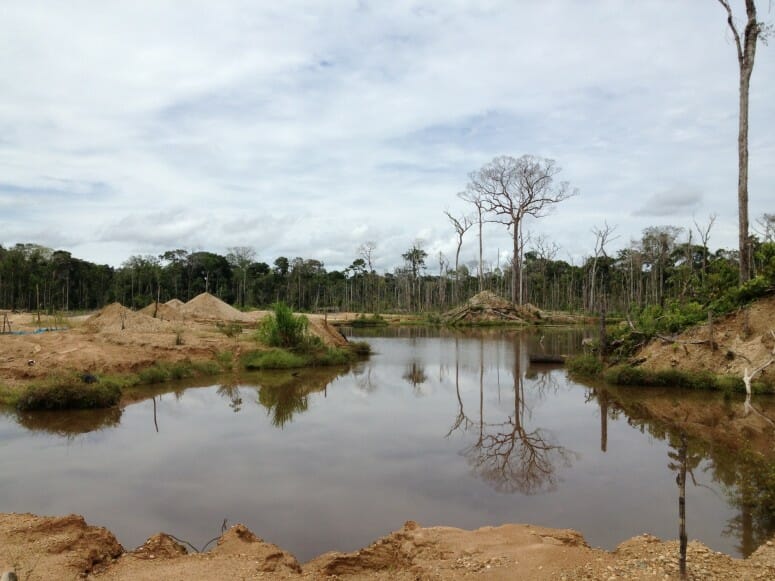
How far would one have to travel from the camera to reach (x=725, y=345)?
13.5 meters

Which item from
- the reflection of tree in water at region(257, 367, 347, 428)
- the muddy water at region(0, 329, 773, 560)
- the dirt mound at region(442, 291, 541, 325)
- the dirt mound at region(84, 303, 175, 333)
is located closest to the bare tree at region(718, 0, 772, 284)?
the muddy water at region(0, 329, 773, 560)

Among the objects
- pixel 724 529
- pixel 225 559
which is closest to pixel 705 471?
pixel 724 529

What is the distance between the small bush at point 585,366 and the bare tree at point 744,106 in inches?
166

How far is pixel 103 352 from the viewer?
1502cm

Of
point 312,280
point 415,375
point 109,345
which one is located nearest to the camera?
point 109,345

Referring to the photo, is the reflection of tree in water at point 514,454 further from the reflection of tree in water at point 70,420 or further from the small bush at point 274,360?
the small bush at point 274,360

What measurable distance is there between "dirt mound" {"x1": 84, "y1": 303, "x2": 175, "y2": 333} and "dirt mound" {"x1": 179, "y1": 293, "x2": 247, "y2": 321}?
996cm

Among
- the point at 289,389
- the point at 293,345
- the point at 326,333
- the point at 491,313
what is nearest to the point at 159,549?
the point at 289,389

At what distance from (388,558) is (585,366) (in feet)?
39.3

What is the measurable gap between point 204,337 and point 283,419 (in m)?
9.60

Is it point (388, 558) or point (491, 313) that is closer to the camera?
point (388, 558)

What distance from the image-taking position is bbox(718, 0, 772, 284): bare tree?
14.6 metres

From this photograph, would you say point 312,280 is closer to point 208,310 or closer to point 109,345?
point 208,310

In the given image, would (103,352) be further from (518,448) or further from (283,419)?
(518,448)
